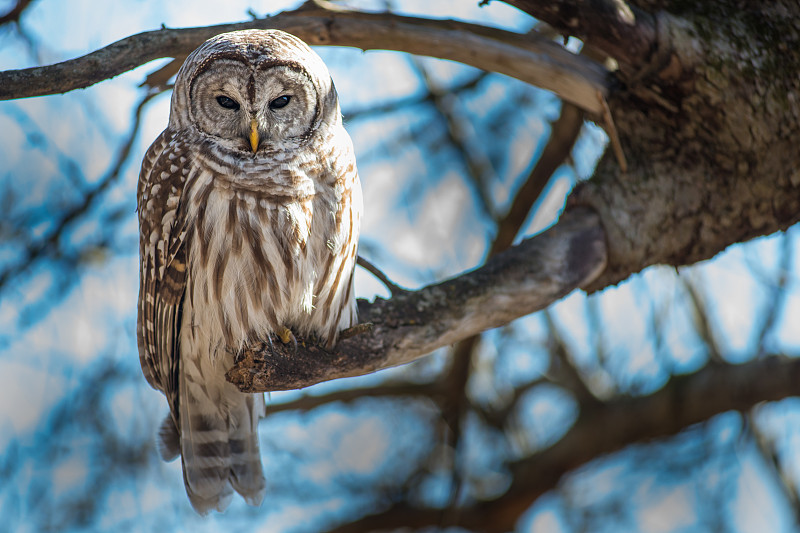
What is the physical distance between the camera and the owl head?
8.97 feet

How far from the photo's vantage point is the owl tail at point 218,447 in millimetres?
3232

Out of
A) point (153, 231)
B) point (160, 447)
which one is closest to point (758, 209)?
point (153, 231)

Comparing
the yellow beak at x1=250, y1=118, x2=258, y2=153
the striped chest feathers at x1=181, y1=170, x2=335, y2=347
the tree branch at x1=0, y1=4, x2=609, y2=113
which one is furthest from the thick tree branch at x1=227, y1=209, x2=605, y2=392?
the yellow beak at x1=250, y1=118, x2=258, y2=153

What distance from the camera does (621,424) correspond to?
4230mm

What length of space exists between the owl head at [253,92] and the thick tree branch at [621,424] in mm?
2407

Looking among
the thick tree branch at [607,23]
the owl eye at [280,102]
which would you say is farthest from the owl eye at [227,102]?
the thick tree branch at [607,23]

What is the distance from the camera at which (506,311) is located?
112 inches

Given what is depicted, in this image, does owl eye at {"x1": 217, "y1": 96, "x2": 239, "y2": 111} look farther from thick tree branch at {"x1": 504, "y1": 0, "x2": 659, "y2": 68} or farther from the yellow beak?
thick tree branch at {"x1": 504, "y1": 0, "x2": 659, "y2": 68}

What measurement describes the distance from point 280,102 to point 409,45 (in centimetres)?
53

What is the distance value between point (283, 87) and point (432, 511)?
8.83 feet

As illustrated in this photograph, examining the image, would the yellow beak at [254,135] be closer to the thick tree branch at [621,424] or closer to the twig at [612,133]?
the twig at [612,133]

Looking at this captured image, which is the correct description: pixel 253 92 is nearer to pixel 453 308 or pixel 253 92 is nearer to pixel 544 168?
pixel 453 308

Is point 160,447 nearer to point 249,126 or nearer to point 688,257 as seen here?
point 249,126

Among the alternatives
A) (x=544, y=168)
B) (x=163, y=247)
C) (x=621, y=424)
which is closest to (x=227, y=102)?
(x=163, y=247)
